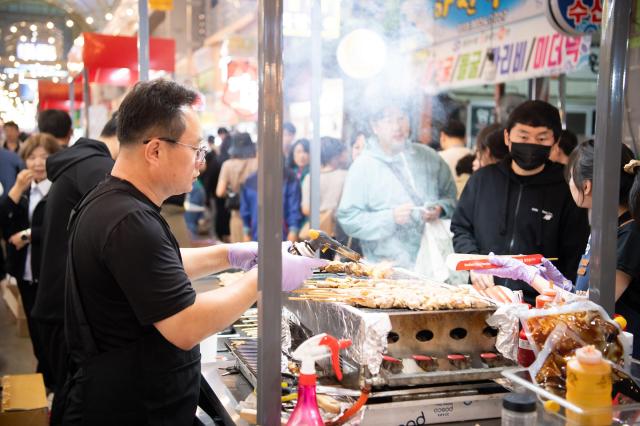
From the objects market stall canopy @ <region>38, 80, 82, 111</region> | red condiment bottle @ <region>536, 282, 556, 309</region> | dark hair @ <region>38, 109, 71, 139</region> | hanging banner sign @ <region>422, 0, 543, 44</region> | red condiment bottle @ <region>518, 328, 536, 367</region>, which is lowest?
red condiment bottle @ <region>518, 328, 536, 367</region>

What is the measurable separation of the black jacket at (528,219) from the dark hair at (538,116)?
0.76 ft

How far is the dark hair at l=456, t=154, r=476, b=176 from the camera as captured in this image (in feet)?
17.5

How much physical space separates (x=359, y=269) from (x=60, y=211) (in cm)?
166

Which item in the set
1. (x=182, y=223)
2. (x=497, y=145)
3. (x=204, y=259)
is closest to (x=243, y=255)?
(x=204, y=259)

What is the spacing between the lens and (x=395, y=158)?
14.9 ft

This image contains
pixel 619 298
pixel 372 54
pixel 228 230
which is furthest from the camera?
pixel 228 230

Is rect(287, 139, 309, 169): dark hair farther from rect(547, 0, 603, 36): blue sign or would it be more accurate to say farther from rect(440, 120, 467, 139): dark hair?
rect(547, 0, 603, 36): blue sign

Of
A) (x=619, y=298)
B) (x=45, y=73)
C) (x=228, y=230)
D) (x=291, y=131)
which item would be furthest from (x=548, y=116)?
(x=228, y=230)

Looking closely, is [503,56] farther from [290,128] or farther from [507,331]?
[507,331]

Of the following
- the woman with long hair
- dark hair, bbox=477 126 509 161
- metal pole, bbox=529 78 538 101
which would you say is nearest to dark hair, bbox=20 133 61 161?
the woman with long hair

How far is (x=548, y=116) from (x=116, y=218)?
2146mm

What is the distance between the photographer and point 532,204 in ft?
10.6

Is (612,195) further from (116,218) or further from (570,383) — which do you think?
(116,218)

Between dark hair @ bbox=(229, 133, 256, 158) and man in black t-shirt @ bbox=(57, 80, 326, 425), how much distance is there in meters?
6.65
